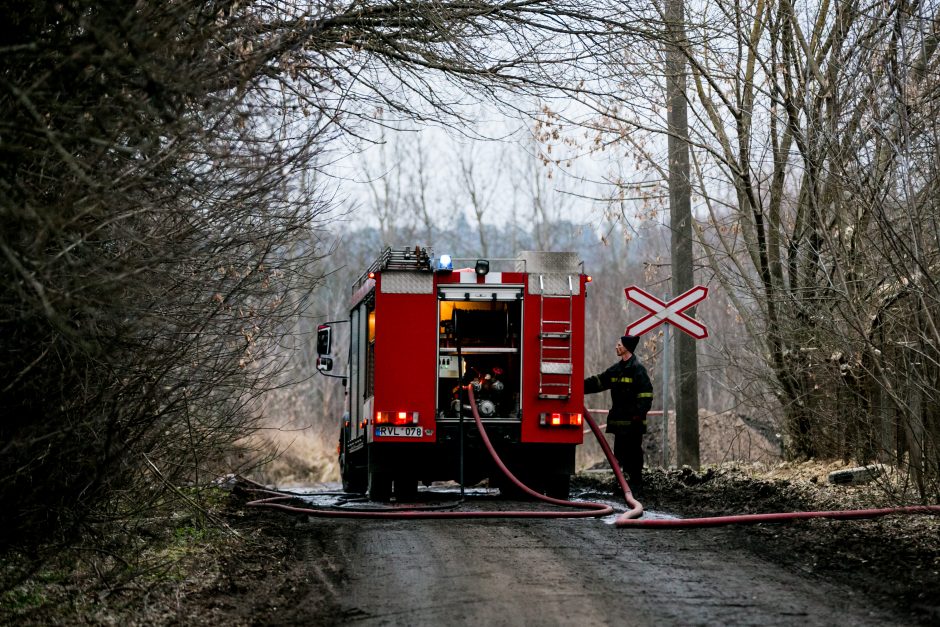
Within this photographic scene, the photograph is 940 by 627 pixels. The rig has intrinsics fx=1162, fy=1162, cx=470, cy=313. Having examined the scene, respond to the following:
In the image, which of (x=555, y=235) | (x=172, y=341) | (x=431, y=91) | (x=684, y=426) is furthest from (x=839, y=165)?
(x=555, y=235)

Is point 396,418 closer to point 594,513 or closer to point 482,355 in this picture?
point 482,355

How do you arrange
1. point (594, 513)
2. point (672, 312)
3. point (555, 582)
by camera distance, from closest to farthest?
point (555, 582)
point (594, 513)
point (672, 312)

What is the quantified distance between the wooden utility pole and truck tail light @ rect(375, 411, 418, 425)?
4.78 meters

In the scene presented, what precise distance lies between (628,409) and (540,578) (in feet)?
22.4

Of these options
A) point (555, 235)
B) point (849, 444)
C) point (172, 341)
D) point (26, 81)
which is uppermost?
point (555, 235)

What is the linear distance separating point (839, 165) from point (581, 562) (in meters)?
3.99

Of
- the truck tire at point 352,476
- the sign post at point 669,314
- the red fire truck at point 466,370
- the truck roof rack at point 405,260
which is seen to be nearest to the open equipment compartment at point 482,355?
the red fire truck at point 466,370

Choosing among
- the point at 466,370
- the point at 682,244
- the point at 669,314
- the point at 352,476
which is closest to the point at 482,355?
the point at 466,370

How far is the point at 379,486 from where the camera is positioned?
13305 mm

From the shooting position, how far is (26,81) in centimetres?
546

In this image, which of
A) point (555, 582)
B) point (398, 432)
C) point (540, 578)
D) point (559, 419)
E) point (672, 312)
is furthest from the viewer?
point (672, 312)

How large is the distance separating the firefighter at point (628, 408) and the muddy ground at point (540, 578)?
3440mm

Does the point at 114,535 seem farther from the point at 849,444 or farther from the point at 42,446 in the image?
the point at 849,444

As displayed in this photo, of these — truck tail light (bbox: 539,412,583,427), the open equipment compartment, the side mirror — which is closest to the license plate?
the open equipment compartment
